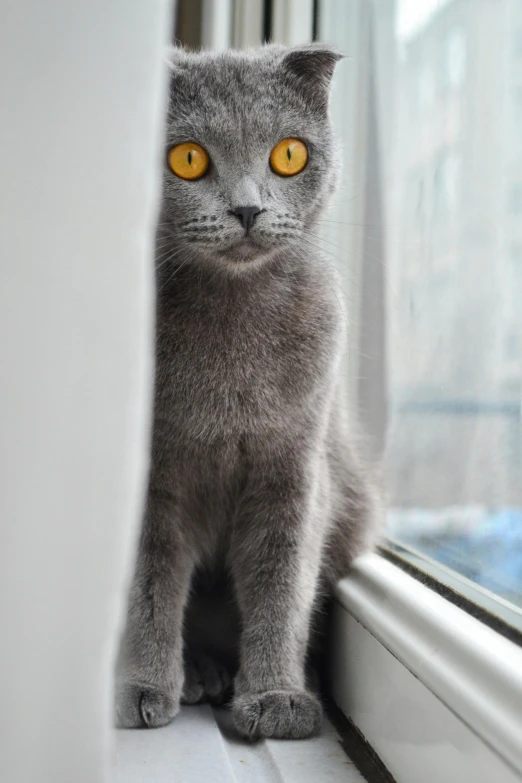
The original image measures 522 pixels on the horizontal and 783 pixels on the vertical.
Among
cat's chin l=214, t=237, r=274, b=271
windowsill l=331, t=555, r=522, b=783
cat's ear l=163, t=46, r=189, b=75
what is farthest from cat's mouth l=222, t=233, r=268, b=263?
windowsill l=331, t=555, r=522, b=783

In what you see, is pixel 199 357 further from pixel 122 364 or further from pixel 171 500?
pixel 122 364

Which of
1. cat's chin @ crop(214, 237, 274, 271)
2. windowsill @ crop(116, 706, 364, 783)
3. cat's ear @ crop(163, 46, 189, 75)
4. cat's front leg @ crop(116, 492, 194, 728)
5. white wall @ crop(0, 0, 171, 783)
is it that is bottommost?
windowsill @ crop(116, 706, 364, 783)

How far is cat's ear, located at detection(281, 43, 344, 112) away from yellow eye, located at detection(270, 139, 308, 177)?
7 centimetres

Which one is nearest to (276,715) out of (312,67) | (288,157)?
(288,157)

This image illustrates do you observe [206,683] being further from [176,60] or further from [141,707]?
[176,60]

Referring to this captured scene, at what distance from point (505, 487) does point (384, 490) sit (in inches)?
18.1

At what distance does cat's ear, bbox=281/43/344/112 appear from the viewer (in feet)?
2.68

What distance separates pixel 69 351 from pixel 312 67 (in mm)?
626

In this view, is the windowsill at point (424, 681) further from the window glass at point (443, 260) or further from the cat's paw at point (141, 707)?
the cat's paw at point (141, 707)

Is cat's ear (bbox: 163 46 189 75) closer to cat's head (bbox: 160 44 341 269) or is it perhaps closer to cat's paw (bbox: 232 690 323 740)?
cat's head (bbox: 160 44 341 269)

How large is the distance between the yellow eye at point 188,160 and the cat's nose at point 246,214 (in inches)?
2.4

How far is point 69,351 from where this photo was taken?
1.01 ft

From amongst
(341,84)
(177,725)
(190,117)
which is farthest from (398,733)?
(341,84)

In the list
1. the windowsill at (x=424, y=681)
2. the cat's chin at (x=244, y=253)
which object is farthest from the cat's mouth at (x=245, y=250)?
the windowsill at (x=424, y=681)
